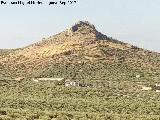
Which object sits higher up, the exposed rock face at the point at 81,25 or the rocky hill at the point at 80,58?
the exposed rock face at the point at 81,25

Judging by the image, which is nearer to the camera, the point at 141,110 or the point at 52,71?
the point at 141,110

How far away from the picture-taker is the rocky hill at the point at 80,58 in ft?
291

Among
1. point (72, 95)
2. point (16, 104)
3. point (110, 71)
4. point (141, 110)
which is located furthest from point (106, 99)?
point (110, 71)

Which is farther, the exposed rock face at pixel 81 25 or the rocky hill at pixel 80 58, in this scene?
the exposed rock face at pixel 81 25

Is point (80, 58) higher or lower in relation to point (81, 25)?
lower

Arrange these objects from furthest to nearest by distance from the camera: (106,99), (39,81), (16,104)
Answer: (39,81) → (106,99) → (16,104)

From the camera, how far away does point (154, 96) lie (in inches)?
2500

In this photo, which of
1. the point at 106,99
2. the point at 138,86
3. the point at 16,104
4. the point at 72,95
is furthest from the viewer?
the point at 138,86

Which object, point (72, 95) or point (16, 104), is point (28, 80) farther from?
point (16, 104)

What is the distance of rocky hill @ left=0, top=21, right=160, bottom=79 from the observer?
291 ft

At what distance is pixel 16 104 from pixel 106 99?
15.5 m

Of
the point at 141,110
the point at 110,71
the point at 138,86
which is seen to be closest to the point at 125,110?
the point at 141,110

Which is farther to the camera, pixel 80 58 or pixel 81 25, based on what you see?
pixel 81 25

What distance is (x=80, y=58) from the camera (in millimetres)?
96000
